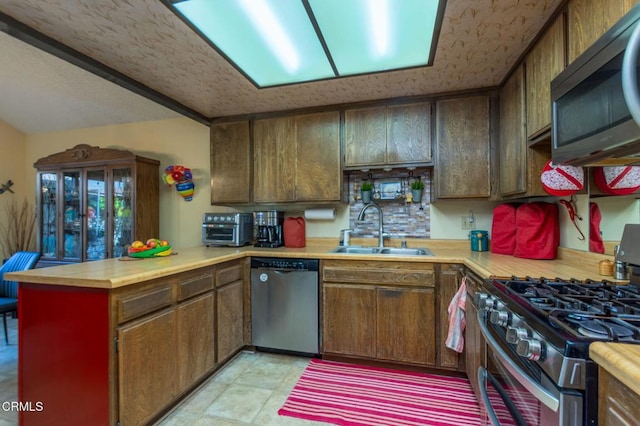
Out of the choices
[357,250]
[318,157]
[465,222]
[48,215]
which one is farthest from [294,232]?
[48,215]

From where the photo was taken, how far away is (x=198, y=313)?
197 cm

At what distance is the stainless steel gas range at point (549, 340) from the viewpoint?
27.8 inches

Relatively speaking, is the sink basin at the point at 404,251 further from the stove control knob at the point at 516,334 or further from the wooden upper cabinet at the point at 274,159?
the stove control knob at the point at 516,334

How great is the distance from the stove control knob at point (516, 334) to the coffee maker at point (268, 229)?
2.14 m

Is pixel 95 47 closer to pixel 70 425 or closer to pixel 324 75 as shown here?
pixel 324 75

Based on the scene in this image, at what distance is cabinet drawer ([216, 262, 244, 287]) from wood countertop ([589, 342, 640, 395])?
6.89 feet

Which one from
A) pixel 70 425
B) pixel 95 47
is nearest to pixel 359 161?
pixel 95 47

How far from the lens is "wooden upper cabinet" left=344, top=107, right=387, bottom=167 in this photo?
2553 millimetres

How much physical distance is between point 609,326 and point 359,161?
2.06 metres

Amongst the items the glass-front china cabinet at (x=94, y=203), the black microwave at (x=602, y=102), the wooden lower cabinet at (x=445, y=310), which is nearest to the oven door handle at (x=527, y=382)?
the black microwave at (x=602, y=102)

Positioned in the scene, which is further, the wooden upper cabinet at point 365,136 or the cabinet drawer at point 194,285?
the wooden upper cabinet at point 365,136

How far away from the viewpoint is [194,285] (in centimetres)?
194

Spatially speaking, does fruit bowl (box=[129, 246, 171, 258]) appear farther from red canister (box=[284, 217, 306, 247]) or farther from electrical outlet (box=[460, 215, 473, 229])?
electrical outlet (box=[460, 215, 473, 229])

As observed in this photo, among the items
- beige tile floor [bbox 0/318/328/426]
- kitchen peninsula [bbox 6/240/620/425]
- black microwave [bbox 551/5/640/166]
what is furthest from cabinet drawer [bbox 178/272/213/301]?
black microwave [bbox 551/5/640/166]
